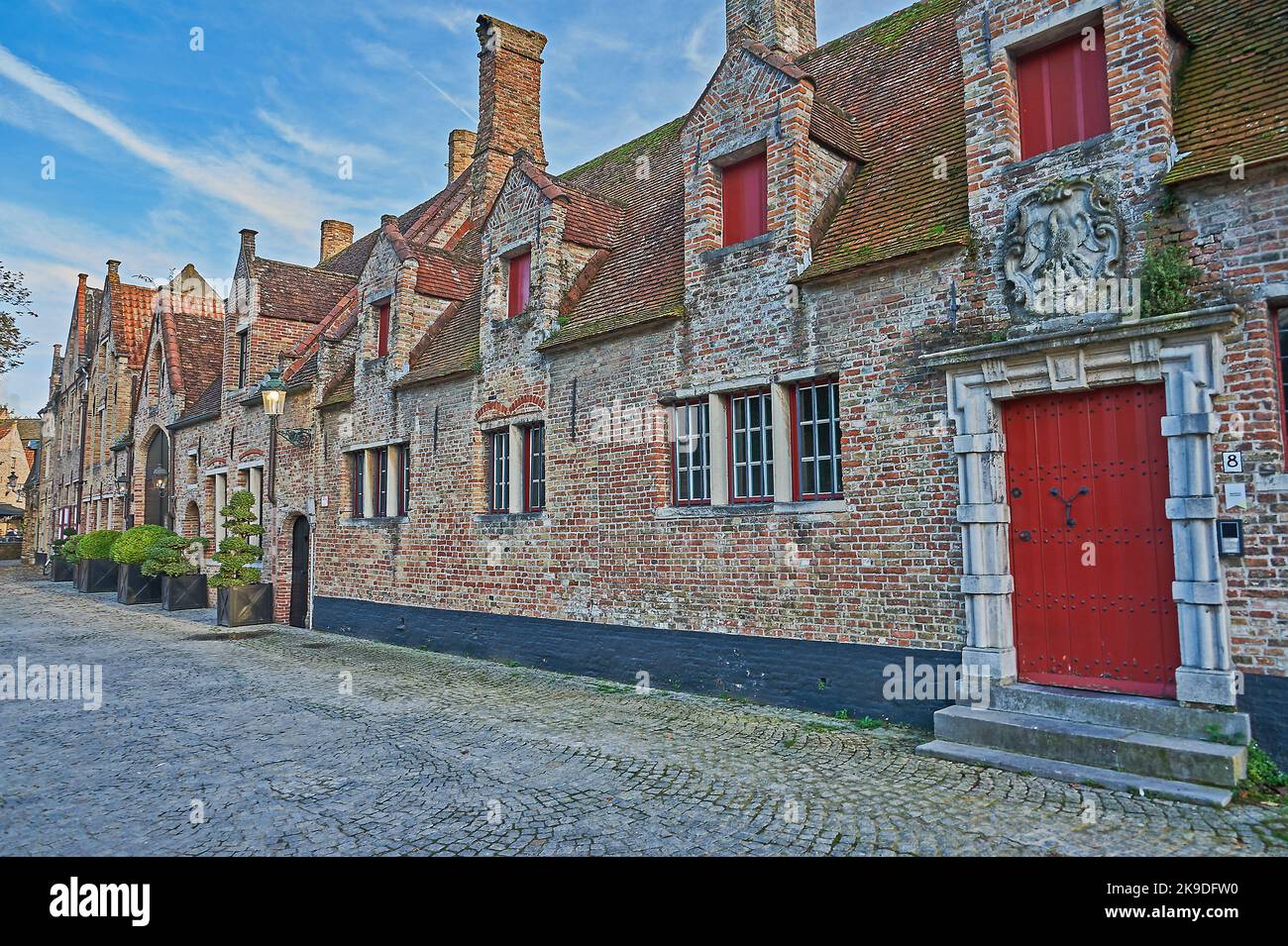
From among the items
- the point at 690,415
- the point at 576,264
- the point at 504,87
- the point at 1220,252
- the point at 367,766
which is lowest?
the point at 367,766

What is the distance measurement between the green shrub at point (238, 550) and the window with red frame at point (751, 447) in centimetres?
1222

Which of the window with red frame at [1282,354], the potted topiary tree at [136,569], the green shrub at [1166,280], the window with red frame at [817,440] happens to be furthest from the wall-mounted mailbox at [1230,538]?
the potted topiary tree at [136,569]

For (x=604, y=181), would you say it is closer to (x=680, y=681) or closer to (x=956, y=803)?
(x=680, y=681)

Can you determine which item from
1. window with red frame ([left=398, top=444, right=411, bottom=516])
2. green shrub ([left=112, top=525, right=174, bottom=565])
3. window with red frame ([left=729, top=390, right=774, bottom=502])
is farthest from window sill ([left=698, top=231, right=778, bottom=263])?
green shrub ([left=112, top=525, right=174, bottom=565])

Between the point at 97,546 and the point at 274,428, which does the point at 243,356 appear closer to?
the point at 274,428

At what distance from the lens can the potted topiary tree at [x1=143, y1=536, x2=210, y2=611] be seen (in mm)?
20062

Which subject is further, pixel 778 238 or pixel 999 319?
pixel 778 238

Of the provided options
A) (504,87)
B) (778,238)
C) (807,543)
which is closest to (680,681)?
(807,543)

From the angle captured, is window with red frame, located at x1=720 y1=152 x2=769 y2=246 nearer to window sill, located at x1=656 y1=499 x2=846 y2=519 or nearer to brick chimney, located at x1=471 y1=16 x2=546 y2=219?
window sill, located at x1=656 y1=499 x2=846 y2=519

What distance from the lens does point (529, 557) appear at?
11.8 meters

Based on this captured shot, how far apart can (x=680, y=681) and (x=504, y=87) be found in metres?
12.9

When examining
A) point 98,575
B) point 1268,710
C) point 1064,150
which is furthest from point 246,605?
point 1268,710

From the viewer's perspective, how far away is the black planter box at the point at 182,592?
20016 millimetres
